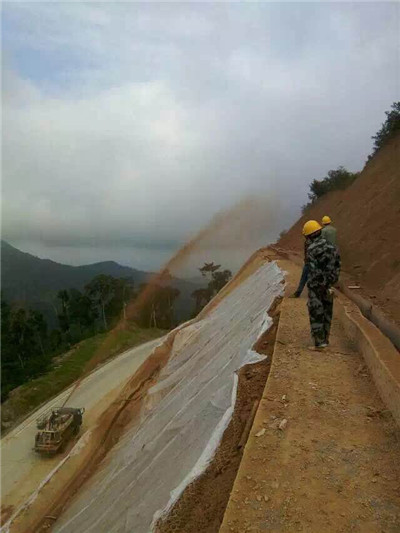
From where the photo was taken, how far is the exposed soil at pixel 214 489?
3865 mm

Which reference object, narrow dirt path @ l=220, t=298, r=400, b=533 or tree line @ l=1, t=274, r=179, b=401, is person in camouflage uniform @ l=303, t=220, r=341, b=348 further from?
tree line @ l=1, t=274, r=179, b=401

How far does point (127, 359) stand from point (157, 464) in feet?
88.3

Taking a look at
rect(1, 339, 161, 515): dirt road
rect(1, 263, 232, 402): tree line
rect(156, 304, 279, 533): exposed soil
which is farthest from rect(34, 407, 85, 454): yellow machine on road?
rect(1, 263, 232, 402): tree line

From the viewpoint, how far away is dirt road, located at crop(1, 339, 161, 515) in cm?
1625

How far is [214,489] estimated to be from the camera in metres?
4.20

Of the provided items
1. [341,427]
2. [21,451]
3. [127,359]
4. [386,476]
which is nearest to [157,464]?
[341,427]

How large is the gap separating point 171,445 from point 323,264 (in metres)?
3.52

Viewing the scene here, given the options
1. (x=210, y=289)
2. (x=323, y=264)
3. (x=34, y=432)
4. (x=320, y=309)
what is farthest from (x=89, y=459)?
(x=210, y=289)

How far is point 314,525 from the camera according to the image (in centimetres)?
335

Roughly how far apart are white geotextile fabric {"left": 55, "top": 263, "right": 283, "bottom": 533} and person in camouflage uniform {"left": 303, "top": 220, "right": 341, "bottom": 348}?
1.14m

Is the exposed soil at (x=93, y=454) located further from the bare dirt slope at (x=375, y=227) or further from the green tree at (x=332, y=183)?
the green tree at (x=332, y=183)

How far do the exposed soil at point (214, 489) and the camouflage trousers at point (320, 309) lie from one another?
6.36 feet

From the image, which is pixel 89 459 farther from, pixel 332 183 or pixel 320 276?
pixel 332 183

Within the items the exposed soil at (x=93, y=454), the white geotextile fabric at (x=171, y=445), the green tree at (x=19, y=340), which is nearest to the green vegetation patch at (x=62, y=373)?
the green tree at (x=19, y=340)
